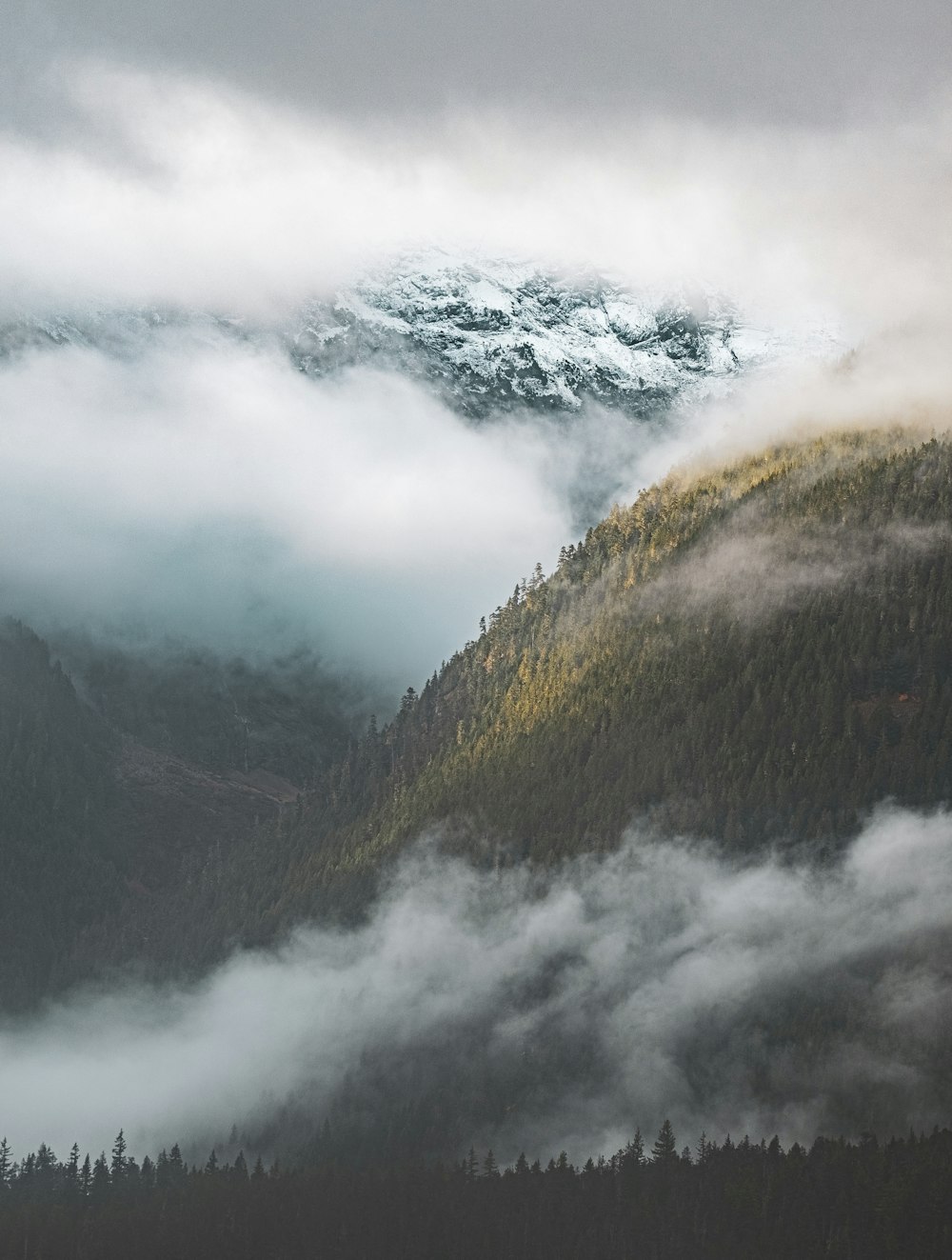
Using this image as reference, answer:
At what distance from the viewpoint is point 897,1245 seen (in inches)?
7731

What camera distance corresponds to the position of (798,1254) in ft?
652

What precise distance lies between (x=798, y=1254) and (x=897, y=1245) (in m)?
10.6
